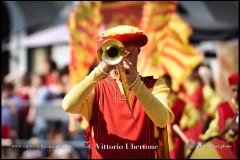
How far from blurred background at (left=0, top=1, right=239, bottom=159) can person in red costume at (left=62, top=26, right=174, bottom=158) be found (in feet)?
5.77

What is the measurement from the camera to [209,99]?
12.5 metres

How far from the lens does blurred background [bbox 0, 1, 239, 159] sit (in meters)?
10.8

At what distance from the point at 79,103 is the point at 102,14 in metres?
5.65

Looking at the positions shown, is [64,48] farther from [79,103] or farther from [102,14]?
[79,103]

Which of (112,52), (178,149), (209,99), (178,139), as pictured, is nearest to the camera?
(112,52)

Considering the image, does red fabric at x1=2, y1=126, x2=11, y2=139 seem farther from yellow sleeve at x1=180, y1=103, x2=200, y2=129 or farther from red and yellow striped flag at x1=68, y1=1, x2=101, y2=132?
yellow sleeve at x1=180, y1=103, x2=200, y2=129

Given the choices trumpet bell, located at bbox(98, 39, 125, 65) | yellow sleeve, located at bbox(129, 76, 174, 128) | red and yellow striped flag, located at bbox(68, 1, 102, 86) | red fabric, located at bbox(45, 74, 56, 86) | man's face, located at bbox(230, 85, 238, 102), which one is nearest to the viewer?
trumpet bell, located at bbox(98, 39, 125, 65)

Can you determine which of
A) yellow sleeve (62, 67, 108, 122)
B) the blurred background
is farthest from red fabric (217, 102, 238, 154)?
yellow sleeve (62, 67, 108, 122)

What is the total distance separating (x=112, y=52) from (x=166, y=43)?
17.9 feet

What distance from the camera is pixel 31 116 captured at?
46.6ft

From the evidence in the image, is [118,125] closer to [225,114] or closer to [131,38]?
[131,38]

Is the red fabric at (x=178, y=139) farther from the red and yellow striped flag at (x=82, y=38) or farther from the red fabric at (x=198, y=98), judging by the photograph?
the red fabric at (x=198, y=98)

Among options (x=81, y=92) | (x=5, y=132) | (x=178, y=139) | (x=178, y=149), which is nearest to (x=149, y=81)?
(x=81, y=92)

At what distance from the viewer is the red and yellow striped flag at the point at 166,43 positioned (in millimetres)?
10648
